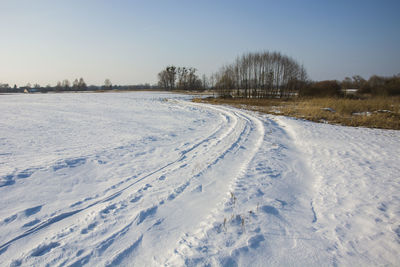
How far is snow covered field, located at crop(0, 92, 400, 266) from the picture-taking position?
2.46m

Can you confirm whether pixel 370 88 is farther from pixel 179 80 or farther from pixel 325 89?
pixel 179 80

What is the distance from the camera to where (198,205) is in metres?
3.51

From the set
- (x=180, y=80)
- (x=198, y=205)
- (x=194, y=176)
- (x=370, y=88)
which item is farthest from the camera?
(x=180, y=80)

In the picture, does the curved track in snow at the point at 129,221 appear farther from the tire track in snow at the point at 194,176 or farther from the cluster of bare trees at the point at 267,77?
the cluster of bare trees at the point at 267,77

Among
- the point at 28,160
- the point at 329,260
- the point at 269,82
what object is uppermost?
the point at 269,82

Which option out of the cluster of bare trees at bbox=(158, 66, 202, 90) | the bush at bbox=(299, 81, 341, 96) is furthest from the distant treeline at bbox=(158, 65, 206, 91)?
the bush at bbox=(299, 81, 341, 96)

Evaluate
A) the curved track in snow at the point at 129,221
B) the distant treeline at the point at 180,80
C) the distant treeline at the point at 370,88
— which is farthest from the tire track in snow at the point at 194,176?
the distant treeline at the point at 180,80

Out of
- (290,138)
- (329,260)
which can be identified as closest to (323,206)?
(329,260)

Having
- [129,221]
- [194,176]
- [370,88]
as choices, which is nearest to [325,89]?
[370,88]

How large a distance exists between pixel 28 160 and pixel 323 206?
7.30 metres

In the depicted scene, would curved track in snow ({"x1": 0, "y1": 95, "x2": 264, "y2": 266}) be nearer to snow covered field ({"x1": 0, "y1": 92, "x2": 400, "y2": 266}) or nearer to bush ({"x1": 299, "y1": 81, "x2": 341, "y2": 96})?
snow covered field ({"x1": 0, "y1": 92, "x2": 400, "y2": 266})

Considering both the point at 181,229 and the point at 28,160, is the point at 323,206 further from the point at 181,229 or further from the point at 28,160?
the point at 28,160

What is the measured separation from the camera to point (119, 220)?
3.05 m

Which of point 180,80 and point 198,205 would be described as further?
point 180,80
